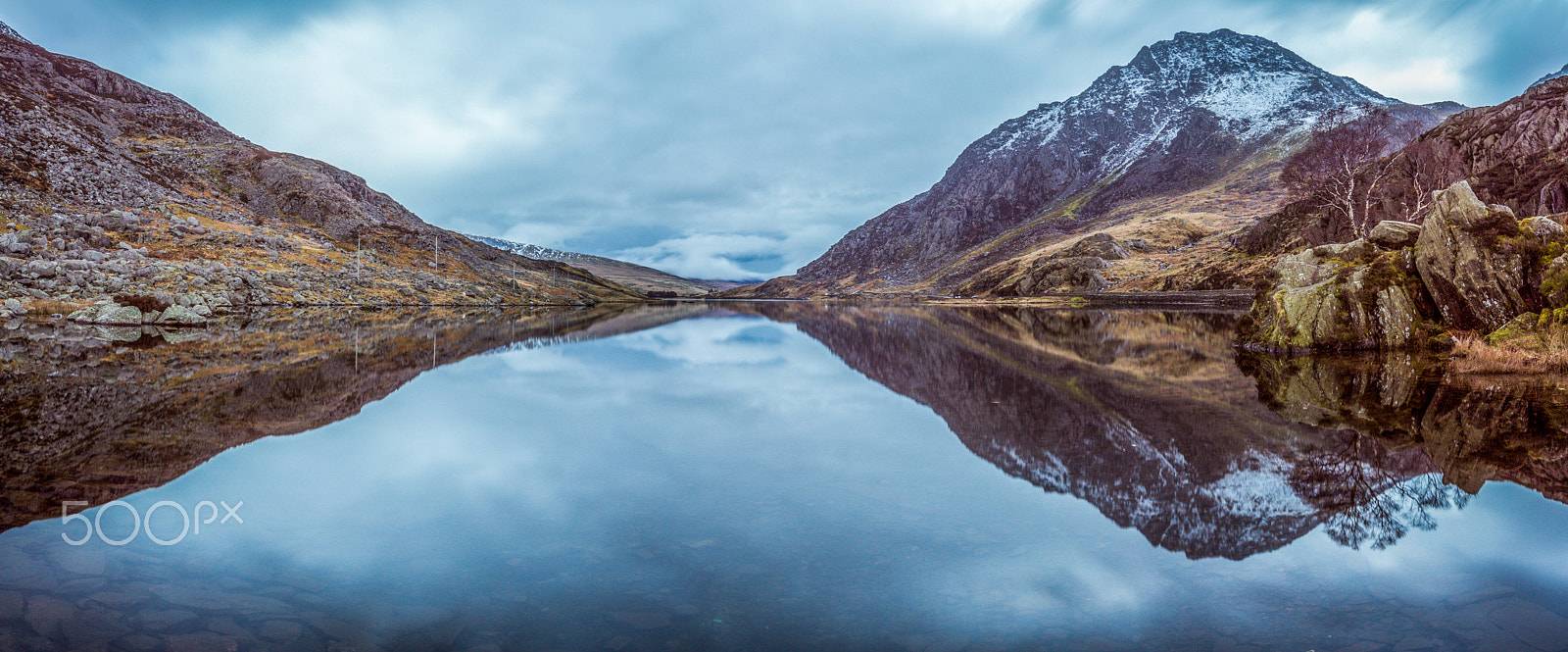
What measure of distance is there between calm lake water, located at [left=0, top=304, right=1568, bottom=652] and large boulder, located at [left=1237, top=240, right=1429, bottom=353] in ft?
31.3

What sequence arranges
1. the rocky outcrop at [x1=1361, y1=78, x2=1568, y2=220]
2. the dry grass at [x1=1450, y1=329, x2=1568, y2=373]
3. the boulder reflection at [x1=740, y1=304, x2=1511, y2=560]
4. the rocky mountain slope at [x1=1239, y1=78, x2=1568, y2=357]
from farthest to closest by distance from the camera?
the rocky outcrop at [x1=1361, y1=78, x2=1568, y2=220], the rocky mountain slope at [x1=1239, y1=78, x2=1568, y2=357], the dry grass at [x1=1450, y1=329, x2=1568, y2=373], the boulder reflection at [x1=740, y1=304, x2=1511, y2=560]

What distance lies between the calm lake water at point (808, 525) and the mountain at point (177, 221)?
50409mm

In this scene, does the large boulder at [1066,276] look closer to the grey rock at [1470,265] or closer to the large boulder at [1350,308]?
the large boulder at [1350,308]

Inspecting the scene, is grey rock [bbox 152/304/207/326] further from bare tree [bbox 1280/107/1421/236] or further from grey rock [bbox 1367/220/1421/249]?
bare tree [bbox 1280/107/1421/236]

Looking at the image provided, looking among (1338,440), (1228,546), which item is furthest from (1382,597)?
(1338,440)

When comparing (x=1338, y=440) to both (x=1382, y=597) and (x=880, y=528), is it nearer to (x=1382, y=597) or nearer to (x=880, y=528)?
(x=1382, y=597)

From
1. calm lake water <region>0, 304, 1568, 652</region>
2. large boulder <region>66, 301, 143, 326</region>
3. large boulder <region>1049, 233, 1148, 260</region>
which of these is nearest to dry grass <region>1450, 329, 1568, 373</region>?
calm lake water <region>0, 304, 1568, 652</region>

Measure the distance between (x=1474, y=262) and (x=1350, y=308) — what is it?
3.82 m

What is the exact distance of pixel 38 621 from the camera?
511cm

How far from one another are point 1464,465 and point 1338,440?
1841 mm

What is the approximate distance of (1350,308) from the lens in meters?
25.0

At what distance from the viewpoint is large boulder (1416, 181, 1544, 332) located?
21.0m

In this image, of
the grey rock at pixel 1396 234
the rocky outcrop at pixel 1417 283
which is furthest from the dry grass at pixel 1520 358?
the grey rock at pixel 1396 234

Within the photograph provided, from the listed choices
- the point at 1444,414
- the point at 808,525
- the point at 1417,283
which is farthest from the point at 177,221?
the point at 1417,283
